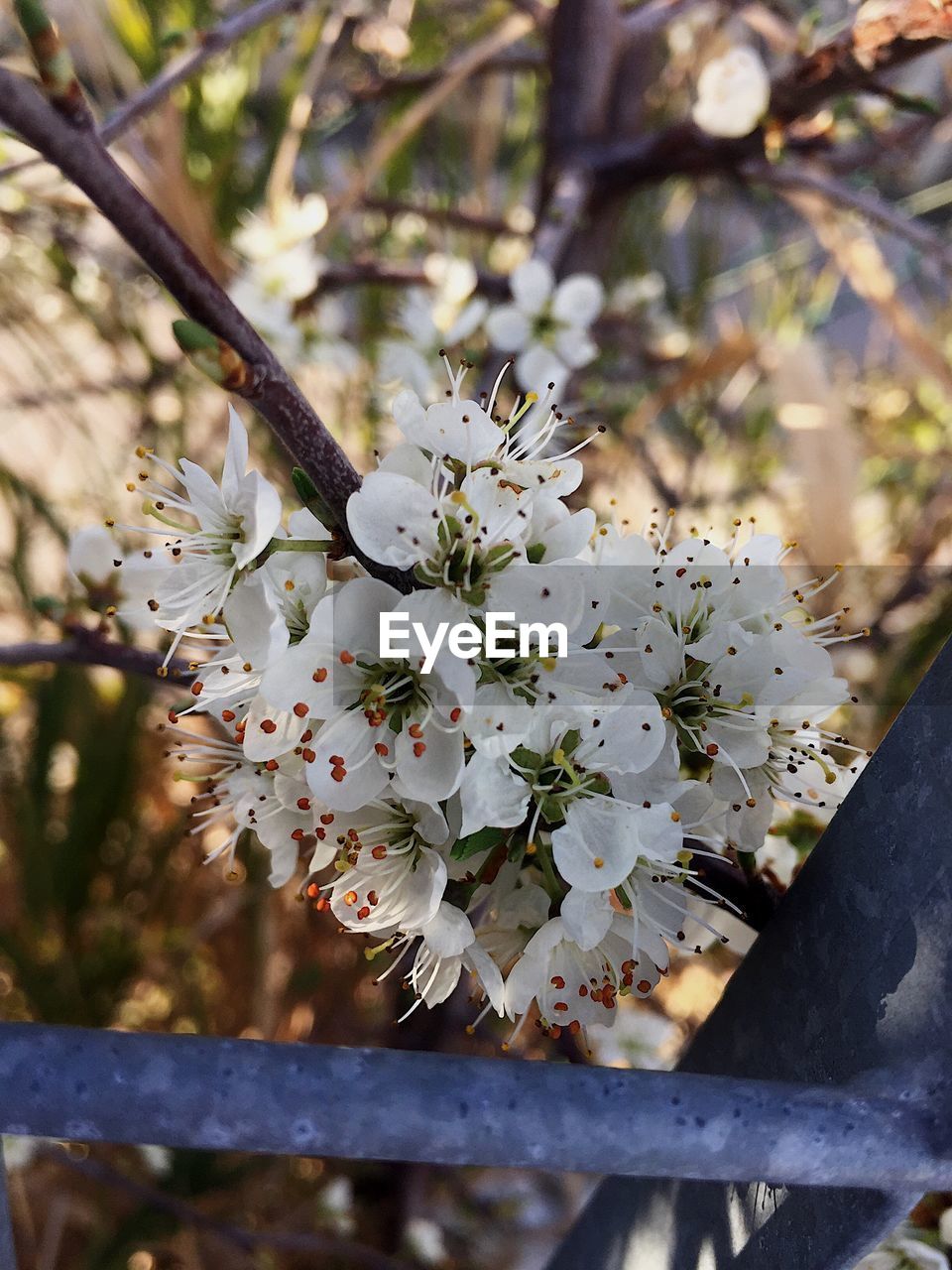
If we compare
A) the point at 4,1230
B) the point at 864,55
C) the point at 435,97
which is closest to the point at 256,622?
the point at 4,1230

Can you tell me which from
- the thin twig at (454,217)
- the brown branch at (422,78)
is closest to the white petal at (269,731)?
the thin twig at (454,217)

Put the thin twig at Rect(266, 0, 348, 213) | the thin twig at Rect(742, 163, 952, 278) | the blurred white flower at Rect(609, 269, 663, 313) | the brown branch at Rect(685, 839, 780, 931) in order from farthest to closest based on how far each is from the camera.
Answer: the blurred white flower at Rect(609, 269, 663, 313) < the thin twig at Rect(266, 0, 348, 213) < the thin twig at Rect(742, 163, 952, 278) < the brown branch at Rect(685, 839, 780, 931)

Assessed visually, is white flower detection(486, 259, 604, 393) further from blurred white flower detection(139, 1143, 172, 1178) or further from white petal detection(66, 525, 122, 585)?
blurred white flower detection(139, 1143, 172, 1178)

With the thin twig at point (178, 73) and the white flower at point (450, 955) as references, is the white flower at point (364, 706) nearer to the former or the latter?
the white flower at point (450, 955)

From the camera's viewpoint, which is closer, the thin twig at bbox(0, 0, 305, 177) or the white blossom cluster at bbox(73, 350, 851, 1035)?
the white blossom cluster at bbox(73, 350, 851, 1035)

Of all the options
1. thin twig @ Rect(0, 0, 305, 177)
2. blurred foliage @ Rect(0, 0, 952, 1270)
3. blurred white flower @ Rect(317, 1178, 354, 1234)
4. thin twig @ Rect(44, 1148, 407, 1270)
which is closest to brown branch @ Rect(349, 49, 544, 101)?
blurred foliage @ Rect(0, 0, 952, 1270)

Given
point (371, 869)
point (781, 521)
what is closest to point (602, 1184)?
point (371, 869)
